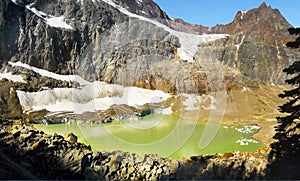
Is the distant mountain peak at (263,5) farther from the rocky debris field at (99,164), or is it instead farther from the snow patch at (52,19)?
the rocky debris field at (99,164)

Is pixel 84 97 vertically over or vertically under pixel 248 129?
over

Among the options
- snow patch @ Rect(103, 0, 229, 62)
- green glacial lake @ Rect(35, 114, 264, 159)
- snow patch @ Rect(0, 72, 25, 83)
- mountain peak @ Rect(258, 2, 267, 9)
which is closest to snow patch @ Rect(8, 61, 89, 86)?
snow patch @ Rect(0, 72, 25, 83)

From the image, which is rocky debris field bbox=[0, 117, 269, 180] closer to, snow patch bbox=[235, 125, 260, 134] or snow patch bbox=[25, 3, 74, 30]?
snow patch bbox=[235, 125, 260, 134]

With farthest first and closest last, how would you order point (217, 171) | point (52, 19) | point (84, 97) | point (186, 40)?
point (186, 40) → point (52, 19) → point (84, 97) → point (217, 171)

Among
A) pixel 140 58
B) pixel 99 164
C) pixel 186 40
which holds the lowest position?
pixel 99 164

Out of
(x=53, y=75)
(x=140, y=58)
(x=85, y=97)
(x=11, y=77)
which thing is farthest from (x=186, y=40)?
(x=11, y=77)

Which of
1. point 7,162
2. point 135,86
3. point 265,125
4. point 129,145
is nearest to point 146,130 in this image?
point 129,145

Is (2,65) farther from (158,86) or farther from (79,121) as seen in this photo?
(158,86)

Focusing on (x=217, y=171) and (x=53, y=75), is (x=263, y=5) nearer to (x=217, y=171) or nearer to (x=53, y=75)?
(x=53, y=75)
